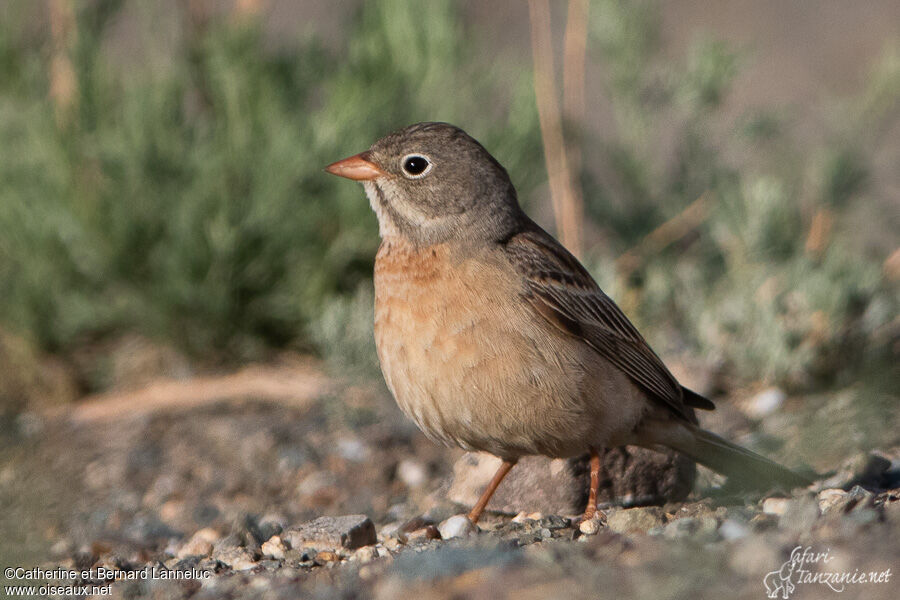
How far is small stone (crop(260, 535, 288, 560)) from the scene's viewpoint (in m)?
4.39

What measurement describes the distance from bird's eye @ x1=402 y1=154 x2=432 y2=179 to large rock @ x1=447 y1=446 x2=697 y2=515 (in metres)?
1.55

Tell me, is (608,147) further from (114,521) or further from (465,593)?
(465,593)

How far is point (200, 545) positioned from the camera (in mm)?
4918

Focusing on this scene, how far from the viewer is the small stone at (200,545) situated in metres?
4.83

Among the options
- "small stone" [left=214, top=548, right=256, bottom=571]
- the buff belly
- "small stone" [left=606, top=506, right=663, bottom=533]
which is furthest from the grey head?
"small stone" [left=214, top=548, right=256, bottom=571]

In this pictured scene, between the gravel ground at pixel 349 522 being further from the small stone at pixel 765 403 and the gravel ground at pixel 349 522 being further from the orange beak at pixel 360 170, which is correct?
the orange beak at pixel 360 170

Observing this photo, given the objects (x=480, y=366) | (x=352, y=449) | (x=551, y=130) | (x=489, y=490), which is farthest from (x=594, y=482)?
(x=551, y=130)

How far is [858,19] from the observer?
15.8 m

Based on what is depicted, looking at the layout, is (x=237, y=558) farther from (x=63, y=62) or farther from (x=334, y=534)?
(x=63, y=62)

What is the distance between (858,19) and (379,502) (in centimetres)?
1289

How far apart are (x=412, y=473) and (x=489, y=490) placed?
1.20 m

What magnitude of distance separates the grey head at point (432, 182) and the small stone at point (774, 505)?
1669 millimetres

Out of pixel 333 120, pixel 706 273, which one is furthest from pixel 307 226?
pixel 706 273

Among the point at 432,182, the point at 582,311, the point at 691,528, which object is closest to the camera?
the point at 691,528
